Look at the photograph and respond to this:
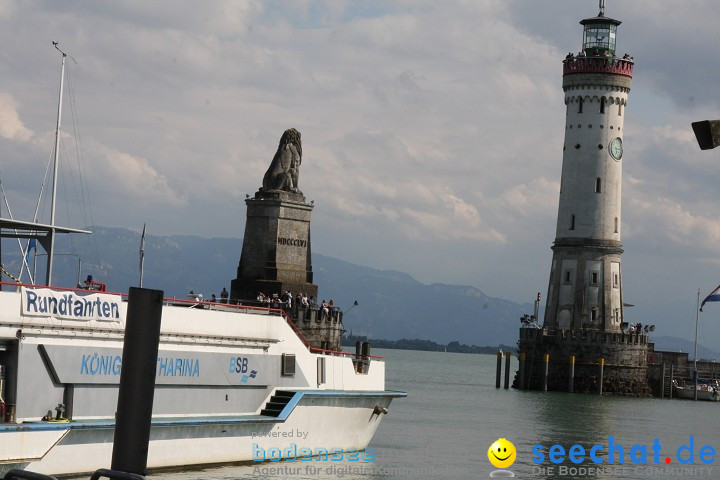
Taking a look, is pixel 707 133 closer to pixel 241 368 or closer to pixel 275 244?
pixel 241 368

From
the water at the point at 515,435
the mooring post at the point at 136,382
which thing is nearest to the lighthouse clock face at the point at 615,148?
the water at the point at 515,435

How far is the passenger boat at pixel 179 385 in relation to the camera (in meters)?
25.3

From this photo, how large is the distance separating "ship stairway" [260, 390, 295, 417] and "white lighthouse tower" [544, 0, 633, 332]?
59.9 metres

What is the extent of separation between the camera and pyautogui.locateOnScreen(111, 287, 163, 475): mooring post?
11.0m

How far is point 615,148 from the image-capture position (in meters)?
89.1

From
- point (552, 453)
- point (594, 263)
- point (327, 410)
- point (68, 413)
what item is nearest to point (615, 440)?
point (552, 453)

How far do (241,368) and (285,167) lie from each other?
36685mm

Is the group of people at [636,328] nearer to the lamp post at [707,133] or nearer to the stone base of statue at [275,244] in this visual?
the stone base of statue at [275,244]

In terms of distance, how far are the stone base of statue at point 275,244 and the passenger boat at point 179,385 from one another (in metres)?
29.3

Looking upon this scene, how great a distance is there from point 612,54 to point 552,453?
5552 centimetres

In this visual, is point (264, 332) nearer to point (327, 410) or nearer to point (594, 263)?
point (327, 410)

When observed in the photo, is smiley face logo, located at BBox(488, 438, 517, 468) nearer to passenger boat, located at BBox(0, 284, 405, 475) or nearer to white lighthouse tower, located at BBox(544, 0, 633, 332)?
passenger boat, located at BBox(0, 284, 405, 475)

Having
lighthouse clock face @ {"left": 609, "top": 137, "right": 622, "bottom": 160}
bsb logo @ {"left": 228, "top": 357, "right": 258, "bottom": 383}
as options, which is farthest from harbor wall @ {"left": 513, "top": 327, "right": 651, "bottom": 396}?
bsb logo @ {"left": 228, "top": 357, "right": 258, "bottom": 383}

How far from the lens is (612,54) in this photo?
92.1 metres
